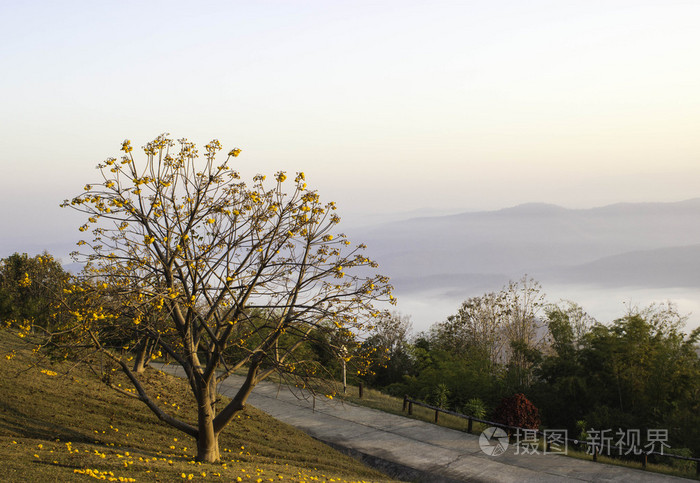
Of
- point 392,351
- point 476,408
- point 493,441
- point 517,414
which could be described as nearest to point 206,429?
point 493,441

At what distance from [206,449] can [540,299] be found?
25.5 m

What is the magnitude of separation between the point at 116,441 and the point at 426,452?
776 cm

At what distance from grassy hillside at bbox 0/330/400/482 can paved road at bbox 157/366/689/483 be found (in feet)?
2.90

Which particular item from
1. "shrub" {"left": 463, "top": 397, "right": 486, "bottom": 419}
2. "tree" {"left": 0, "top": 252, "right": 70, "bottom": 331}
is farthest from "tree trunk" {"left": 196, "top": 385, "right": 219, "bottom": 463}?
"tree" {"left": 0, "top": 252, "right": 70, "bottom": 331}

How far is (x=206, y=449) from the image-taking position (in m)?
12.2

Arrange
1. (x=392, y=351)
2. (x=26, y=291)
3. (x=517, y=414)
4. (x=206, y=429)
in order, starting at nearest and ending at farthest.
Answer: (x=206, y=429) → (x=517, y=414) → (x=26, y=291) → (x=392, y=351)

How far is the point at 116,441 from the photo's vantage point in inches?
512

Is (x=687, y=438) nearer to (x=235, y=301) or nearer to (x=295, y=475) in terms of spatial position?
(x=295, y=475)

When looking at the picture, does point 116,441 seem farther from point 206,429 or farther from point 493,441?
point 493,441

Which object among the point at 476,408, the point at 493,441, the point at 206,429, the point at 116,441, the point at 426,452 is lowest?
the point at 426,452

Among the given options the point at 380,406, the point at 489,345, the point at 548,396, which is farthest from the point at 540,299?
the point at 380,406

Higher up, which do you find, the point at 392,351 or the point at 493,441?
the point at 392,351

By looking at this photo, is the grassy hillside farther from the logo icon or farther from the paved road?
the logo icon

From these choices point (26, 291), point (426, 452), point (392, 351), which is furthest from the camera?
point (392, 351)
